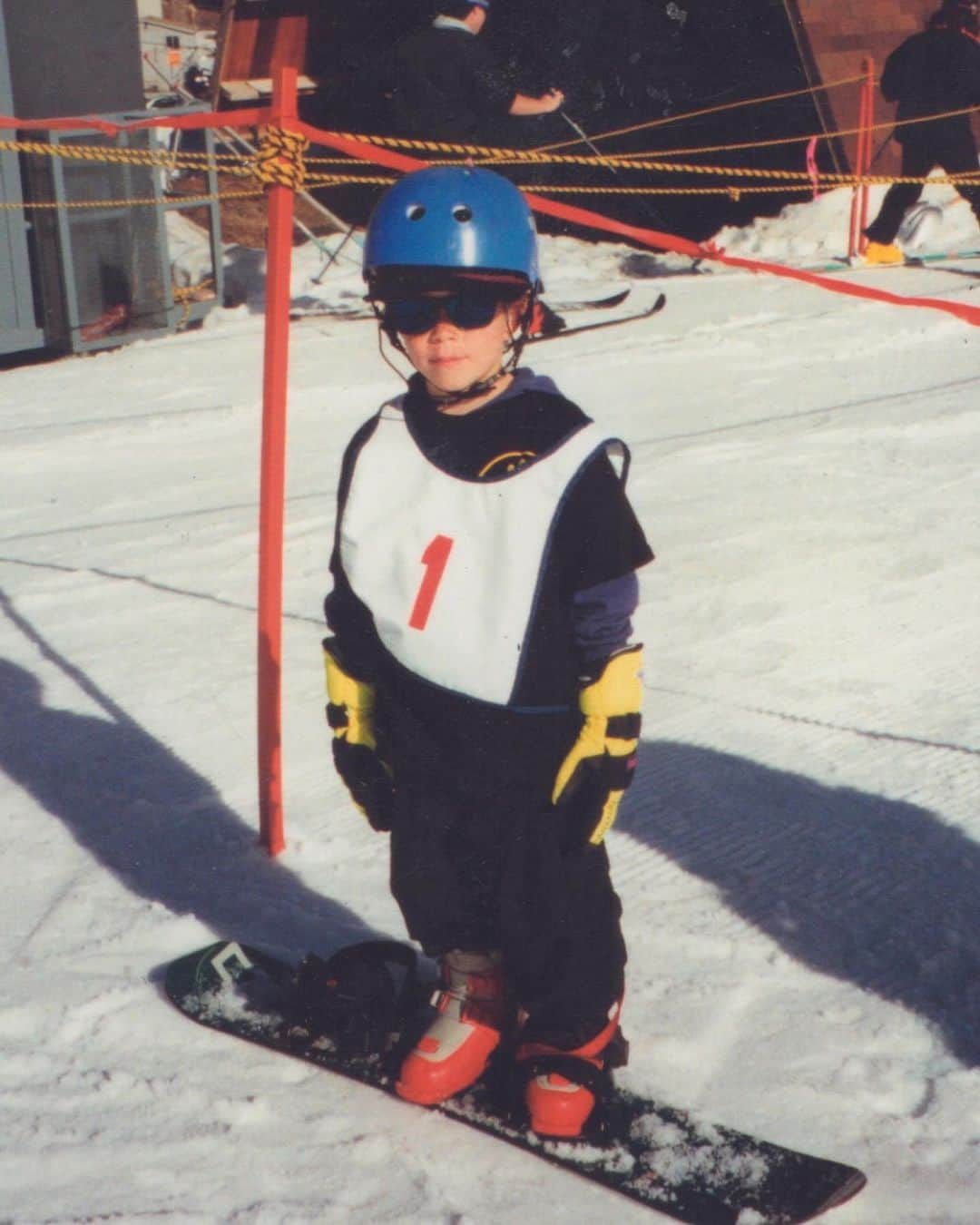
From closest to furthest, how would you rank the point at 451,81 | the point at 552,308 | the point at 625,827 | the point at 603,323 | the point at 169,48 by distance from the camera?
the point at 625,827
the point at 451,81
the point at 603,323
the point at 552,308
the point at 169,48

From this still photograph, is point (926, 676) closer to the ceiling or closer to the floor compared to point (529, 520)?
closer to the floor

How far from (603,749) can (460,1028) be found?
23.0 inches

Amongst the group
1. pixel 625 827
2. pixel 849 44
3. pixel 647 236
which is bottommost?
pixel 625 827

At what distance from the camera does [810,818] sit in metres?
3.21

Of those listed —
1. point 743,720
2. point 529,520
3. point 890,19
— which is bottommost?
point 743,720

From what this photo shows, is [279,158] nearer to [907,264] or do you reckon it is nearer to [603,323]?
[603,323]

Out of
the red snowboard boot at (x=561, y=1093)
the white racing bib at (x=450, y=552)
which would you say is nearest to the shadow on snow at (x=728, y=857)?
the red snowboard boot at (x=561, y=1093)

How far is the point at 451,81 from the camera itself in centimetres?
806

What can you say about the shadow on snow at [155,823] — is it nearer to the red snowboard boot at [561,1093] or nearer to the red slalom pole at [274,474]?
the red slalom pole at [274,474]

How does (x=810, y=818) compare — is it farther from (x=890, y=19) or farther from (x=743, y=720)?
(x=890, y=19)

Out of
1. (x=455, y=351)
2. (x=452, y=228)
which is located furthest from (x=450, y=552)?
(x=452, y=228)

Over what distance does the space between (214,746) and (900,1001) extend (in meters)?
1.92

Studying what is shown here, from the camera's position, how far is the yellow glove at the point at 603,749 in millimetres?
2062

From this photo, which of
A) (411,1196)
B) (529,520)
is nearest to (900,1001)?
(411,1196)
